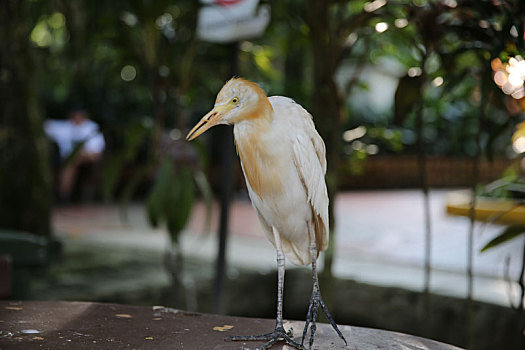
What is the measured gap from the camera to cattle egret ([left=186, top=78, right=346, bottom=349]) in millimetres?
1545

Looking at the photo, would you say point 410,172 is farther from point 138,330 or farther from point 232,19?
point 138,330

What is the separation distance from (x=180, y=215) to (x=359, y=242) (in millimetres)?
3470

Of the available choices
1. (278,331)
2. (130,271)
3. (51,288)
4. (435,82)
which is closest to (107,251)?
(130,271)

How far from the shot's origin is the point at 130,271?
4469 mm

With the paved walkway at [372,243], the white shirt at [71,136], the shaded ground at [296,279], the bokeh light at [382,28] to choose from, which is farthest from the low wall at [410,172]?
the bokeh light at [382,28]

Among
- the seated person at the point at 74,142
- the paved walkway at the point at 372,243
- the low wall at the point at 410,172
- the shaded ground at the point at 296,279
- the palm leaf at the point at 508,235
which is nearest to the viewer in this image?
the palm leaf at the point at 508,235

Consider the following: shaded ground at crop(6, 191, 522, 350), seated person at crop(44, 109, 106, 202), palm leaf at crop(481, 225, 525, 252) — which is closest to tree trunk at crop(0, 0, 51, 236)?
shaded ground at crop(6, 191, 522, 350)

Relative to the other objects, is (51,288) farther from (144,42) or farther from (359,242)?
(359,242)

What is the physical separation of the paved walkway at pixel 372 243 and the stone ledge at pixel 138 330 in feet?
3.81

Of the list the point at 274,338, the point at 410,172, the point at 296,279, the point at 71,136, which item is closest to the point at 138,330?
the point at 274,338

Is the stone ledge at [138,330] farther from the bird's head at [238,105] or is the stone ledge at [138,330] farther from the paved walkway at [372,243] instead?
the paved walkway at [372,243]

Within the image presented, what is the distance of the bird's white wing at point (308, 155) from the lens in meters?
1.59

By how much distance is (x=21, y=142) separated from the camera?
4473 mm

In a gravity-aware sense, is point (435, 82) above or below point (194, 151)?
above
